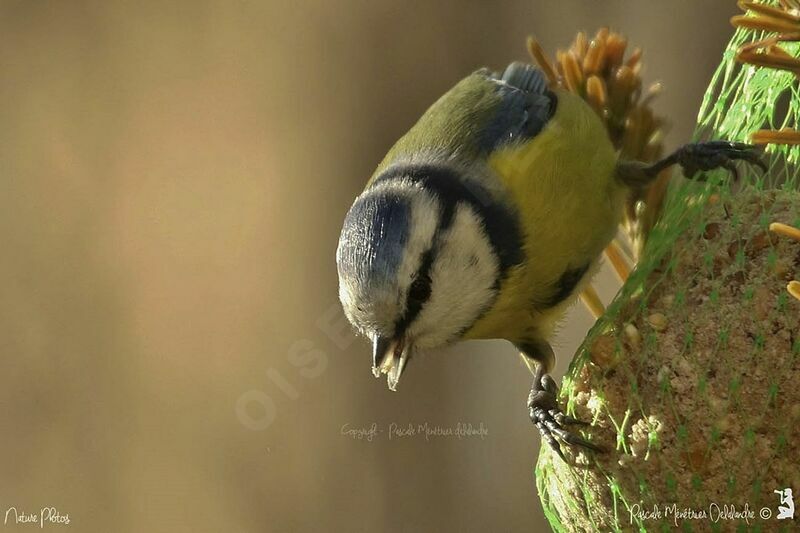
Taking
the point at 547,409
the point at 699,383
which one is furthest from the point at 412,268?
the point at 699,383

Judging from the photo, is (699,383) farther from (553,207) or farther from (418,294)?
(553,207)

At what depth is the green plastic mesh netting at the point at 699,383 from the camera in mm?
1293

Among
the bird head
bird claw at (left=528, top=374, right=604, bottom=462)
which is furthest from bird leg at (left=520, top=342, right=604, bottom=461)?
the bird head

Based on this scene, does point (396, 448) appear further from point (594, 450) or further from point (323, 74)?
point (594, 450)

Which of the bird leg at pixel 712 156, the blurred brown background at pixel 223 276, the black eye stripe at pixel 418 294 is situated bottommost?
the blurred brown background at pixel 223 276

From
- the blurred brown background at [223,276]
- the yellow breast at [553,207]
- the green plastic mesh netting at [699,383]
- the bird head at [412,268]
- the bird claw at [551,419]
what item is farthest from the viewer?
the blurred brown background at [223,276]

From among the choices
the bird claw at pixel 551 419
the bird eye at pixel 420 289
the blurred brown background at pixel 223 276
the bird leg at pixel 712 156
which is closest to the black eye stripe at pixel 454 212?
the bird eye at pixel 420 289

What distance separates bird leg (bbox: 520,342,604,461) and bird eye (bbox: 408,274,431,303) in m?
0.24

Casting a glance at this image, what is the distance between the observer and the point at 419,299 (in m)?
1.66

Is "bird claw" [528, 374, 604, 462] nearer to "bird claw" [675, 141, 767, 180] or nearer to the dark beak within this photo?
the dark beak

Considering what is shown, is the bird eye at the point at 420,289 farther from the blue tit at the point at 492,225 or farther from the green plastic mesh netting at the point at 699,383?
the green plastic mesh netting at the point at 699,383

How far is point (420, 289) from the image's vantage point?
1.66 m

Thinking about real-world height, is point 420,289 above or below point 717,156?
below

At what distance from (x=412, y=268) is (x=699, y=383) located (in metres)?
0.49
